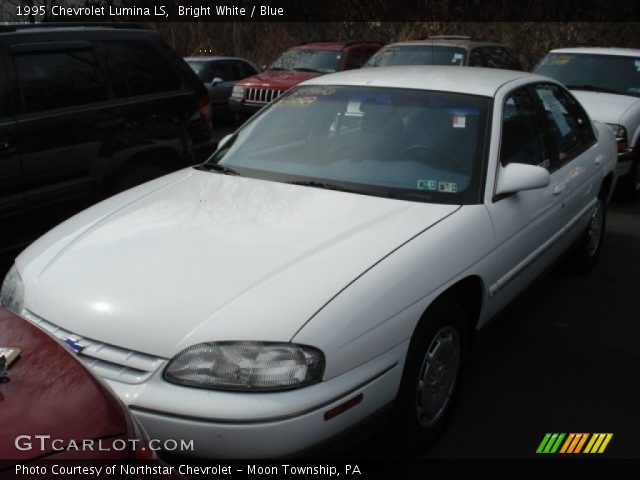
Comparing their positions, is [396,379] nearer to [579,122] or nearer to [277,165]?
[277,165]

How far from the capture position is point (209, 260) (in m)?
2.95

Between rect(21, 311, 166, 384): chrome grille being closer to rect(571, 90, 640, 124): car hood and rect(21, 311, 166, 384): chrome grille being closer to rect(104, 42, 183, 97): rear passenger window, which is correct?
rect(104, 42, 183, 97): rear passenger window

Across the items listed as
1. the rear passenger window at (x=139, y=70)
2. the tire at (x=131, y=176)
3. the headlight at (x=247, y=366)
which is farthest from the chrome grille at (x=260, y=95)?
the headlight at (x=247, y=366)

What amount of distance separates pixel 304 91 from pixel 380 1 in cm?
2111

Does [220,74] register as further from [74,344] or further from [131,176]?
[74,344]

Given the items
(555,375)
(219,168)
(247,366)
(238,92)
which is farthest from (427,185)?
(238,92)

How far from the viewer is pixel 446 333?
3232mm

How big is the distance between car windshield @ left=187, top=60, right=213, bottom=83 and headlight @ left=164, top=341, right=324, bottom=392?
43.5 ft

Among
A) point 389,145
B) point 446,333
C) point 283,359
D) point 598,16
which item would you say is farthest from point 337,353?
point 598,16

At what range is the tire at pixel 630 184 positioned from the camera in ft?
26.3

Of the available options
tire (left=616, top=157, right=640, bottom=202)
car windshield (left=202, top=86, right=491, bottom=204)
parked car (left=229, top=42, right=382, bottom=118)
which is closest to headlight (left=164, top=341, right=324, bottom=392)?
car windshield (left=202, top=86, right=491, bottom=204)

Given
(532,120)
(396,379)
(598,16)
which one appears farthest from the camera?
(598,16)

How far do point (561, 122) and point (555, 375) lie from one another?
173cm

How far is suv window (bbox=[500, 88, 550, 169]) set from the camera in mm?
3959
